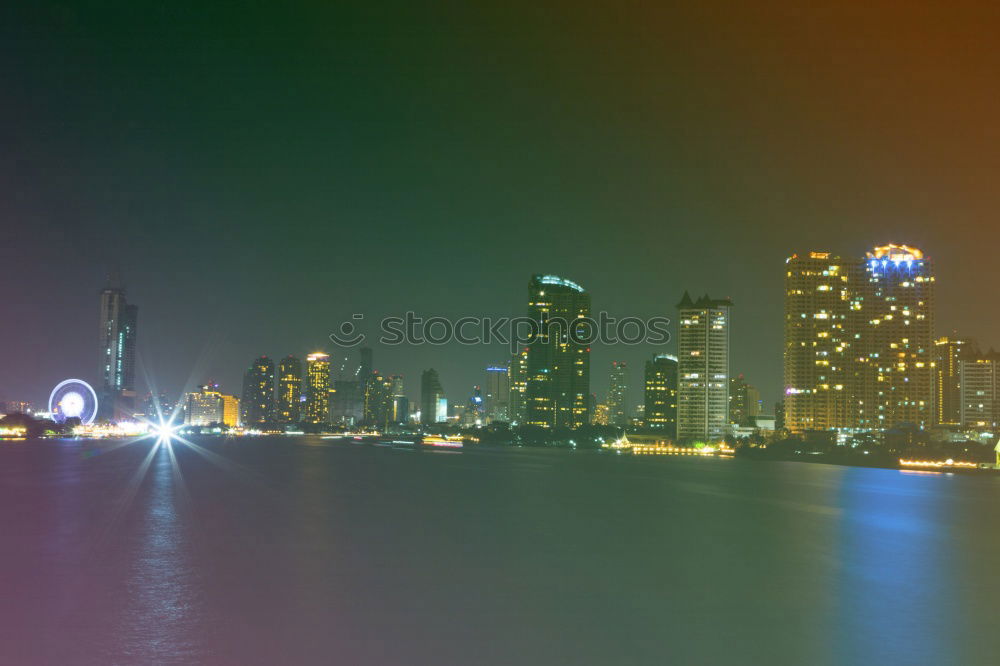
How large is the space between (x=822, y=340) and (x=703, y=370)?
972 inches

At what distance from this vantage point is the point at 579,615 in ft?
51.8

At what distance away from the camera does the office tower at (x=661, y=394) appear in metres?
193

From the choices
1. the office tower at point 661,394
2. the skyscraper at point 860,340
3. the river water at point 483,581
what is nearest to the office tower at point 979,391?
the skyscraper at point 860,340

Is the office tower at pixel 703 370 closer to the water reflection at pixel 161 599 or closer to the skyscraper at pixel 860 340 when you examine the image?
the skyscraper at pixel 860 340

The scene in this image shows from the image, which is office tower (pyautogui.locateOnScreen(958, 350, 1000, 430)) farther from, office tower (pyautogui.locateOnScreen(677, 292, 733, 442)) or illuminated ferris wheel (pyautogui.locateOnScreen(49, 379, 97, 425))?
illuminated ferris wheel (pyautogui.locateOnScreen(49, 379, 97, 425))

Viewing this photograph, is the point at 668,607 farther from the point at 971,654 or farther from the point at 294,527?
the point at 294,527

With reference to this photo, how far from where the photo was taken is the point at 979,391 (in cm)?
16750

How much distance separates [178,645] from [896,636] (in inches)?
496

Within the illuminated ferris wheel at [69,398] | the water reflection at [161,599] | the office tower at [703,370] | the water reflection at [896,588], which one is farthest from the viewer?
the office tower at [703,370]

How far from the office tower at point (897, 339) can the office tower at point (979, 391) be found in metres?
22.2

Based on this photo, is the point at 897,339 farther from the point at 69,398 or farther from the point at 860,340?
the point at 69,398

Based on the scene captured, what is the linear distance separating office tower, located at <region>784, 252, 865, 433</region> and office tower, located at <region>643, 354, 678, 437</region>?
39.3 meters

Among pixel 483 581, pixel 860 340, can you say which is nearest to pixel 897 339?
pixel 860 340

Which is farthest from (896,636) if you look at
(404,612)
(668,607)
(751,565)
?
(404,612)
